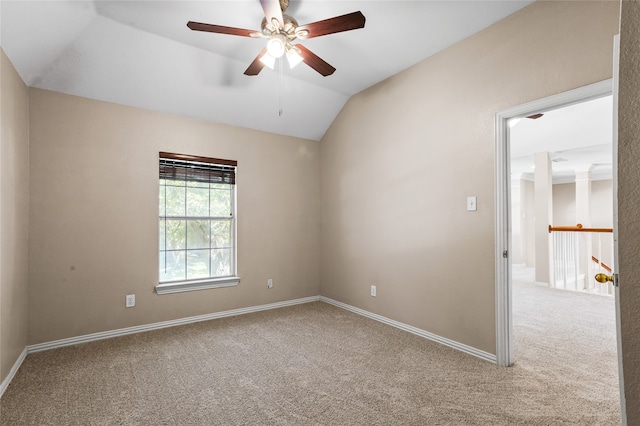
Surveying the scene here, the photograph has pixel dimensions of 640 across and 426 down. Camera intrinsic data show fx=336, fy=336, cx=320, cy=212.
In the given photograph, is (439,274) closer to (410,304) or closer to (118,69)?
(410,304)

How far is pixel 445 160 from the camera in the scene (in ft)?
10.0

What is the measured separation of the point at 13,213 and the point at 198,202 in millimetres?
1623

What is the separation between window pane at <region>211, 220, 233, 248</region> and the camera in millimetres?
3955

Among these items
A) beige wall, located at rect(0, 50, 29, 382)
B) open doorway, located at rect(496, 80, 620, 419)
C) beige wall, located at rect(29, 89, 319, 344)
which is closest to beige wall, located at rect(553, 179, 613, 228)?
open doorway, located at rect(496, 80, 620, 419)

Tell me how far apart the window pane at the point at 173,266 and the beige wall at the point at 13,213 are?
3.70 ft

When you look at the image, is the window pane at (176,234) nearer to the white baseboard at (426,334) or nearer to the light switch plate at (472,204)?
the white baseboard at (426,334)

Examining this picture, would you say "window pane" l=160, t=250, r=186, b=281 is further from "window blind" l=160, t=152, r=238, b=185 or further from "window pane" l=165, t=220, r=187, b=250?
"window blind" l=160, t=152, r=238, b=185

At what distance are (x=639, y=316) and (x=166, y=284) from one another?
370 cm

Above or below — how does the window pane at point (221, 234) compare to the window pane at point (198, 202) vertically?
below

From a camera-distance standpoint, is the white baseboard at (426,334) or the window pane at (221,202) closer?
the white baseboard at (426,334)

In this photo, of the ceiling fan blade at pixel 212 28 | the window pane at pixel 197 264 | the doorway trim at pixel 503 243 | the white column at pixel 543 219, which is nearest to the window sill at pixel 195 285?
the window pane at pixel 197 264

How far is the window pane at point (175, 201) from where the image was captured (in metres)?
3.66

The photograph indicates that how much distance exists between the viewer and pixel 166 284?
3557 millimetres

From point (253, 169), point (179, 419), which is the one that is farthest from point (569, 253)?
point (179, 419)
